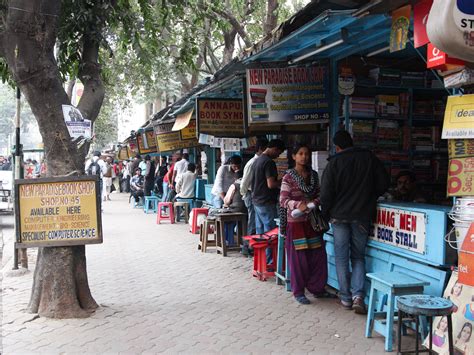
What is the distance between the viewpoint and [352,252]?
17.6ft

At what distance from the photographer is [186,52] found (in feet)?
25.0

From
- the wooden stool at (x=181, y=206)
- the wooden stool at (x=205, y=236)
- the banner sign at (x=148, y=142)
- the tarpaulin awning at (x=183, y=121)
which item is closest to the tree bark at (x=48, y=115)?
the wooden stool at (x=205, y=236)

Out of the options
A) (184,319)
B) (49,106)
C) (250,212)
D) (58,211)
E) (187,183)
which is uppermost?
(49,106)

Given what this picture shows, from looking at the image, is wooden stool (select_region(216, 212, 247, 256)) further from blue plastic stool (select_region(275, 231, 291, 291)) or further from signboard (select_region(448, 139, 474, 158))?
signboard (select_region(448, 139, 474, 158))

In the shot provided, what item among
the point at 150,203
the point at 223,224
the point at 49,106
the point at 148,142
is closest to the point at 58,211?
the point at 49,106

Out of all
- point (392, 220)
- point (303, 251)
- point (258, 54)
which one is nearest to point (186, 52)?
point (258, 54)

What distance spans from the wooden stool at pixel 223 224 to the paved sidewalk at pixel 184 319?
662 millimetres

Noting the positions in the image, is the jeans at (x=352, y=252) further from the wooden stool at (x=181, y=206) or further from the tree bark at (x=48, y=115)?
the wooden stool at (x=181, y=206)

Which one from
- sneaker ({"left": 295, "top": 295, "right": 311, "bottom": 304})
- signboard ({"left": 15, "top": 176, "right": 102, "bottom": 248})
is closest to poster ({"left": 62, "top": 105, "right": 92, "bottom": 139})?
signboard ({"left": 15, "top": 176, "right": 102, "bottom": 248})

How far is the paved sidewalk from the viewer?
4.56 metres

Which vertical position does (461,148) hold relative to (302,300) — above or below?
above

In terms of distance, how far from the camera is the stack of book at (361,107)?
22.1ft

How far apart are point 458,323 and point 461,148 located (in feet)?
4.43

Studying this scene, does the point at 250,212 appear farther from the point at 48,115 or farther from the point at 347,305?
the point at 48,115
